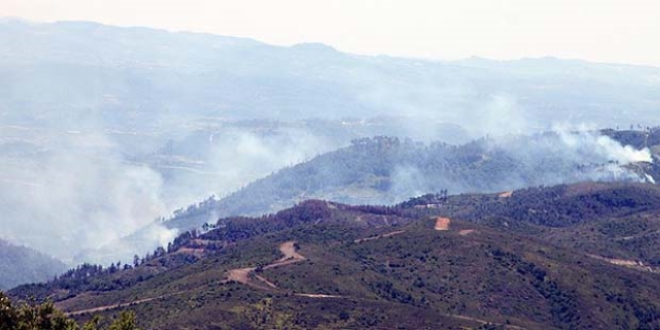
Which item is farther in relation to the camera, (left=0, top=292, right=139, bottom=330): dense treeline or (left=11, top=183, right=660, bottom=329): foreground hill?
(left=11, top=183, right=660, bottom=329): foreground hill

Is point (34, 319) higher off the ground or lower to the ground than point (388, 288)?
higher

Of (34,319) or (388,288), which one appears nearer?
(34,319)

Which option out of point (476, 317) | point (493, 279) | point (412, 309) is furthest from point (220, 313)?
point (493, 279)

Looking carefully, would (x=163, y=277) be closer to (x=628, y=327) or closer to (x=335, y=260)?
(x=335, y=260)

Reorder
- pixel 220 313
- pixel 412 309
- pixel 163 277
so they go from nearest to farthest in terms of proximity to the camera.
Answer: pixel 220 313 < pixel 412 309 < pixel 163 277

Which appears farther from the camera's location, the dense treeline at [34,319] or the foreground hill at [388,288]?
the foreground hill at [388,288]

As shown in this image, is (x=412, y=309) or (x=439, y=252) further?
(x=439, y=252)

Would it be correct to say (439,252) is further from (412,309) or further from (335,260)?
(412,309)

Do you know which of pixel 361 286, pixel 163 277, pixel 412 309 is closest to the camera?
pixel 412 309

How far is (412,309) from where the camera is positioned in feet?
512

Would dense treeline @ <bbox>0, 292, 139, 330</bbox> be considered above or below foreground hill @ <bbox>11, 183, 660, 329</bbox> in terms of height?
above

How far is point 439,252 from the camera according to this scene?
185250mm

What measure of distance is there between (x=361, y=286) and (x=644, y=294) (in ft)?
152

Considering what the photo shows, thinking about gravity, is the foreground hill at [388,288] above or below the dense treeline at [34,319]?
below
